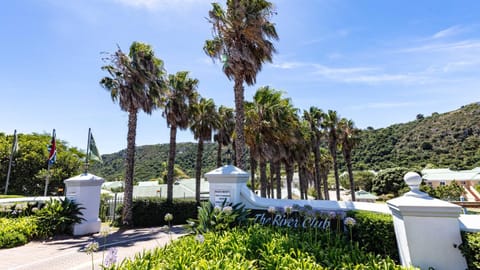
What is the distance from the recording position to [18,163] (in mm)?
31000

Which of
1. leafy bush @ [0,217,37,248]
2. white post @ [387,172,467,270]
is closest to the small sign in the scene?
white post @ [387,172,467,270]

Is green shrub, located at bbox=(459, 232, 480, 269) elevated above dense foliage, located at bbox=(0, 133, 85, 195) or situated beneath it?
situated beneath

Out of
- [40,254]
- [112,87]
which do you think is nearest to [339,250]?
[40,254]

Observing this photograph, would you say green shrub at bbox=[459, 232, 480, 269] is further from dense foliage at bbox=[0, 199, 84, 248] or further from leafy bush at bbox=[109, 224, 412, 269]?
dense foliage at bbox=[0, 199, 84, 248]

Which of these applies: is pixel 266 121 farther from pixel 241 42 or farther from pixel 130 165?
pixel 130 165

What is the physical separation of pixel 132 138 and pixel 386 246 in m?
14.1

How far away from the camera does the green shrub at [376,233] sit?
16.1 ft

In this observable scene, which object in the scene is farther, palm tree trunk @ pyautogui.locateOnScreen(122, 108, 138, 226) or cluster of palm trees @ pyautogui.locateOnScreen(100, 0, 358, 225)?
palm tree trunk @ pyautogui.locateOnScreen(122, 108, 138, 226)

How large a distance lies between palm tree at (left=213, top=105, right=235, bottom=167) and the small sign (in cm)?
1531

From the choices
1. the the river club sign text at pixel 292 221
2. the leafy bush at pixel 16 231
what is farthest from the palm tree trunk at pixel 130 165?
the the river club sign text at pixel 292 221

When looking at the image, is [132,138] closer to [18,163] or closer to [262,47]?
[262,47]

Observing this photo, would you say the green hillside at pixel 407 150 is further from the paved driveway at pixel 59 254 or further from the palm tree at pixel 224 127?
the paved driveway at pixel 59 254

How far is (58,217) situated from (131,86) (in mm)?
7700

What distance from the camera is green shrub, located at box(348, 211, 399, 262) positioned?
16.1 feet
